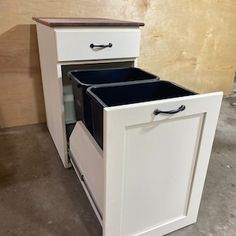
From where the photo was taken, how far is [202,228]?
1.01 metres

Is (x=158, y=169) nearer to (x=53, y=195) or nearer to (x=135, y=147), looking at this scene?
(x=135, y=147)

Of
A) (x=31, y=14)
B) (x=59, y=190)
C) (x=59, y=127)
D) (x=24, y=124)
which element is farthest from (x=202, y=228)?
(x=31, y=14)

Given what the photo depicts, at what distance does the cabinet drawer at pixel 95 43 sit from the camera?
110 centimetres

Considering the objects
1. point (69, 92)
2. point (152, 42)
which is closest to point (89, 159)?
point (69, 92)

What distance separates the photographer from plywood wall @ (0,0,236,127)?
156 centimetres

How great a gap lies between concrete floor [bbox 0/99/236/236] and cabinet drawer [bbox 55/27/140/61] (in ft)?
2.04

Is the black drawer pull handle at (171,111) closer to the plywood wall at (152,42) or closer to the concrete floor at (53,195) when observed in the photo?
the concrete floor at (53,195)

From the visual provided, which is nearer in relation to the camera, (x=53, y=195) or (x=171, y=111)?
(x=171, y=111)

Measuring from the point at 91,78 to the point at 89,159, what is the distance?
446 millimetres

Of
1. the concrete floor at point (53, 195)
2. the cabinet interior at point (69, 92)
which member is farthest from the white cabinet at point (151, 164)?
the cabinet interior at point (69, 92)

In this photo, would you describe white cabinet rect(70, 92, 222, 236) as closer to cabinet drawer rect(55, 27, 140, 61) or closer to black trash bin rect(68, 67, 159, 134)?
black trash bin rect(68, 67, 159, 134)

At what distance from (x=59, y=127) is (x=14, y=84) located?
591 mm

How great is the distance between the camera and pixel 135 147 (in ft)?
2.40

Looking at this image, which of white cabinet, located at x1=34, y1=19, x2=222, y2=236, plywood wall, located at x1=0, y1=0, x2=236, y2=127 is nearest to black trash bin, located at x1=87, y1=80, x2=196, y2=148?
white cabinet, located at x1=34, y1=19, x2=222, y2=236
